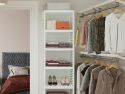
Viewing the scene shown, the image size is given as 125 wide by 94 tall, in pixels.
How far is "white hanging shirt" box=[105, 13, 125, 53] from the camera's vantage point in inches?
99.5

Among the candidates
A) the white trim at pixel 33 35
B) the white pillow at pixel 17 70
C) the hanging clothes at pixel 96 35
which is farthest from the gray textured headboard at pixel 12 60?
the hanging clothes at pixel 96 35

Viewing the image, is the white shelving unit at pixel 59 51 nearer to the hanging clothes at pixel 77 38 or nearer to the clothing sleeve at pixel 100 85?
the hanging clothes at pixel 77 38

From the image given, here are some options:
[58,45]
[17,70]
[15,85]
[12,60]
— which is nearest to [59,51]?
[58,45]

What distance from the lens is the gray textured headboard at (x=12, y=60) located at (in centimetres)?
639

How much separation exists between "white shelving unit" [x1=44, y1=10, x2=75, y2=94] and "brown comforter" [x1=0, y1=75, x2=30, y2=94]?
1.36m

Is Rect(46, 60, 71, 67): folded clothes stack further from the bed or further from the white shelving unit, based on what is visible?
the bed

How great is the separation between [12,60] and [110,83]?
3.97 m

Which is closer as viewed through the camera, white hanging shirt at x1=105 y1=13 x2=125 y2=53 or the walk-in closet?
white hanging shirt at x1=105 y1=13 x2=125 y2=53

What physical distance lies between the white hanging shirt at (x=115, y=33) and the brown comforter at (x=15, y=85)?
2873mm

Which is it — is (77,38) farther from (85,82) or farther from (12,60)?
(12,60)

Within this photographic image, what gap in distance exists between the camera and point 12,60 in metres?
6.43

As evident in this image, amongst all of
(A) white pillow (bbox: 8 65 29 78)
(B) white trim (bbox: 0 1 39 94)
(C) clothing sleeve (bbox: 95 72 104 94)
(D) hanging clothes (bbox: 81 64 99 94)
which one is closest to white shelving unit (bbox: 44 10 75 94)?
(B) white trim (bbox: 0 1 39 94)

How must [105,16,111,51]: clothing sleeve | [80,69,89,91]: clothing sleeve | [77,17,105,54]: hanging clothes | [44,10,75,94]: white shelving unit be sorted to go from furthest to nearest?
[44,10,75,94]: white shelving unit → [80,69,89,91]: clothing sleeve → [77,17,105,54]: hanging clothes → [105,16,111,51]: clothing sleeve

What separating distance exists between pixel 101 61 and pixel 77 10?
916mm
